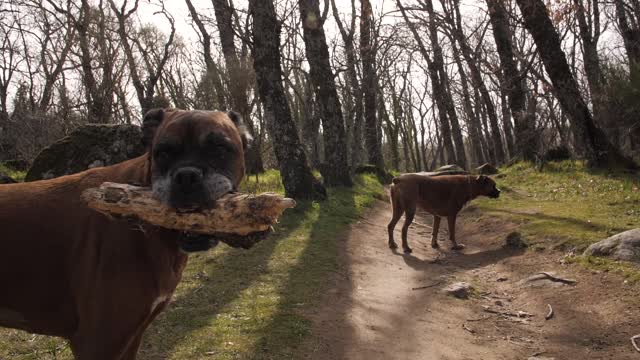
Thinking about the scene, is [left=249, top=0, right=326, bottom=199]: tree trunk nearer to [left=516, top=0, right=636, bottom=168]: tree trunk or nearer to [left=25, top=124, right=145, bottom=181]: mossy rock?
[left=25, top=124, right=145, bottom=181]: mossy rock

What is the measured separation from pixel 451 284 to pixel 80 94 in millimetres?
20198

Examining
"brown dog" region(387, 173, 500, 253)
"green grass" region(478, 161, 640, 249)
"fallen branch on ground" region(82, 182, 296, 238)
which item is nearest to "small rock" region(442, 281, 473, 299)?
"green grass" region(478, 161, 640, 249)

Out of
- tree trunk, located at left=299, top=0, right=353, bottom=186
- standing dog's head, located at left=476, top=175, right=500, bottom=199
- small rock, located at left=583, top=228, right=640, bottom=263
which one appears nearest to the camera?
small rock, located at left=583, top=228, right=640, bottom=263

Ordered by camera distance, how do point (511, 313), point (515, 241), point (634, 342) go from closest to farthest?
point (634, 342) < point (511, 313) < point (515, 241)

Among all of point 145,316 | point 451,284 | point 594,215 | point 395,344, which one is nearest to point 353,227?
point 451,284

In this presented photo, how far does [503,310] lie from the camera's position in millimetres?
6902

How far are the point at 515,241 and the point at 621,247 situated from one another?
7.70 ft

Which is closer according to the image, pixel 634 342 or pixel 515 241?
pixel 634 342

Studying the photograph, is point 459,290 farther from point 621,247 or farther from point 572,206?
point 572,206

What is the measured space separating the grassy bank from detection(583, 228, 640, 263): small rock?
6.1 inches

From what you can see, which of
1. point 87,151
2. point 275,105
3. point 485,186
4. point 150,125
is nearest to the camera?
point 150,125

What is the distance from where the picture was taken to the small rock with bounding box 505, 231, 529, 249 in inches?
361

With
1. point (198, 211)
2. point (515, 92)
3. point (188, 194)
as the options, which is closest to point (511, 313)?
point (198, 211)

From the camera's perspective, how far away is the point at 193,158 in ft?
10.9
